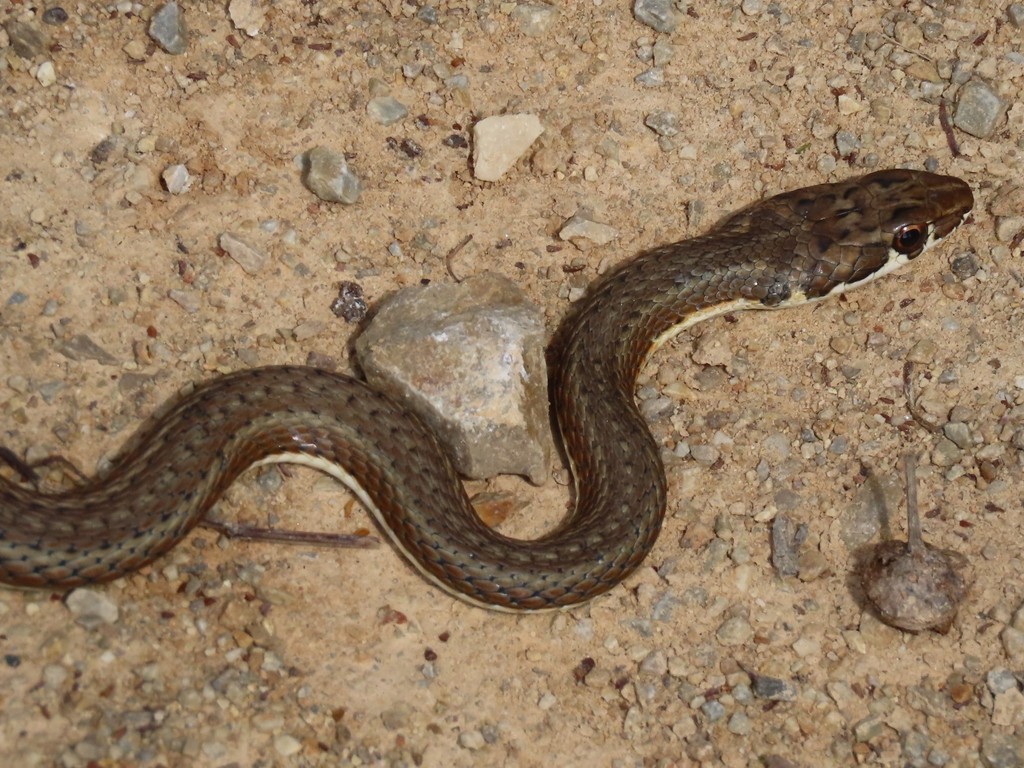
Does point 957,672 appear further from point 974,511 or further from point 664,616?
point 664,616

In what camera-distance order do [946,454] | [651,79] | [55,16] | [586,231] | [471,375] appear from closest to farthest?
[471,375] < [946,454] < [55,16] < [586,231] < [651,79]

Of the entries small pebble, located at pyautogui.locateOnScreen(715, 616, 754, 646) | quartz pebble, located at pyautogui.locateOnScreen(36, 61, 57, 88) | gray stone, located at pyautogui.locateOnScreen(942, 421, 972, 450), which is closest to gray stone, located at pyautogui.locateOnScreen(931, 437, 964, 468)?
gray stone, located at pyautogui.locateOnScreen(942, 421, 972, 450)

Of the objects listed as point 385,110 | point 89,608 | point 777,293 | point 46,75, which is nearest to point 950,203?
point 777,293

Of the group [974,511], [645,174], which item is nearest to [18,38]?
[645,174]

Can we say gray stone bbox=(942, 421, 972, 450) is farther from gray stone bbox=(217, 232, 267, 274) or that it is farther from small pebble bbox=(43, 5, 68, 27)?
small pebble bbox=(43, 5, 68, 27)

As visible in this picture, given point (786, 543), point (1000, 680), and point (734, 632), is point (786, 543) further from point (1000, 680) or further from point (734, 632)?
point (1000, 680)
